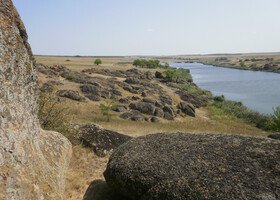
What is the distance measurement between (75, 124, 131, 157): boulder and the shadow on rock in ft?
8.65

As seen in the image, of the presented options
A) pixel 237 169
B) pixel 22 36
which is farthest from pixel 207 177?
pixel 22 36

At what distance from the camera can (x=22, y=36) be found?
5.85 meters

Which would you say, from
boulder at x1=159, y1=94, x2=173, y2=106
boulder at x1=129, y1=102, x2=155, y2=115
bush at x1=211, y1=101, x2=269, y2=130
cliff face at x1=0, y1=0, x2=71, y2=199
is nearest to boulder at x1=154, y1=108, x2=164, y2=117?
boulder at x1=129, y1=102, x2=155, y2=115

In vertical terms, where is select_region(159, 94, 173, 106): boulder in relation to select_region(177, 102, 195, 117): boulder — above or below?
above

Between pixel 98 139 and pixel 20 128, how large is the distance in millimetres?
6448

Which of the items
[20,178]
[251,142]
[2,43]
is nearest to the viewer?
[20,178]

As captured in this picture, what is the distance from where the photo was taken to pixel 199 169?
211 inches

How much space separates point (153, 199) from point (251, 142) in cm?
350

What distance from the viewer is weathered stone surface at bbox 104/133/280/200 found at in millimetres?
4645

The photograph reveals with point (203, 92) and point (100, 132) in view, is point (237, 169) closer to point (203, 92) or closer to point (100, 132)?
point (100, 132)

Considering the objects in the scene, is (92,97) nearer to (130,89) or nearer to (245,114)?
(130,89)

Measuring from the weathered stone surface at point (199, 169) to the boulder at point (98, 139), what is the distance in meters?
3.76

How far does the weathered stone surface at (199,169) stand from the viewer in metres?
4.64

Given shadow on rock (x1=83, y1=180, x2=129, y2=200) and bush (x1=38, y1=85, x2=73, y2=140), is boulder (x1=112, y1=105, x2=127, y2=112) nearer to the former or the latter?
bush (x1=38, y1=85, x2=73, y2=140)
